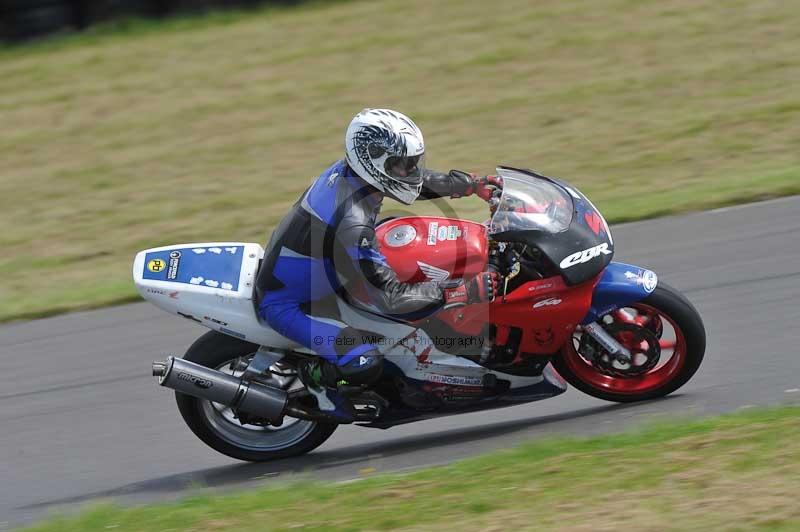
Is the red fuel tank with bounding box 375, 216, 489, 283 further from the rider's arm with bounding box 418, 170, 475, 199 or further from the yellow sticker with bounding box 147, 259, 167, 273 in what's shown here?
the yellow sticker with bounding box 147, 259, 167, 273

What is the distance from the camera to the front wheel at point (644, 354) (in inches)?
219

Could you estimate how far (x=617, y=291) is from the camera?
5.47 m

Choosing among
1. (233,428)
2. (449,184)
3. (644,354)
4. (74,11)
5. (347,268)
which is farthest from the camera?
(74,11)

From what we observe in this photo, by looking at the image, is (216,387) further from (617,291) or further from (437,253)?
(617,291)

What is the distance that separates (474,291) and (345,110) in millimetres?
7447

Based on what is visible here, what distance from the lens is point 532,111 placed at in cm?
1182

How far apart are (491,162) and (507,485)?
6204mm

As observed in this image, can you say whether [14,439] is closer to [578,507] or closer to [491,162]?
[578,507]

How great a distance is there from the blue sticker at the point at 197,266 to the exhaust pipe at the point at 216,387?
421 mm

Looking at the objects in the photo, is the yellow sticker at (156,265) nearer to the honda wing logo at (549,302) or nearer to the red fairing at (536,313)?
the red fairing at (536,313)

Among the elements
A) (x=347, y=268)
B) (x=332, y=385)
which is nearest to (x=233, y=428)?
(x=332, y=385)

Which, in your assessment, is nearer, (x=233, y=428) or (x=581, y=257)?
(x=581, y=257)

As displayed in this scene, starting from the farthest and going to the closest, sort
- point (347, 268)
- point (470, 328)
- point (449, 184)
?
point (449, 184) → point (470, 328) → point (347, 268)

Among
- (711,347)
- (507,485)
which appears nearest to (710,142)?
(711,347)
